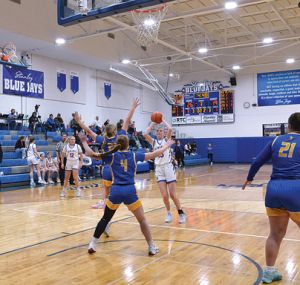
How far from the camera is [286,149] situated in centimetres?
354

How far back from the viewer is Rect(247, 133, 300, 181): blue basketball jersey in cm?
350

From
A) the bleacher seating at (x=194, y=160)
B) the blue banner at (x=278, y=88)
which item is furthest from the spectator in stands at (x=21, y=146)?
the blue banner at (x=278, y=88)

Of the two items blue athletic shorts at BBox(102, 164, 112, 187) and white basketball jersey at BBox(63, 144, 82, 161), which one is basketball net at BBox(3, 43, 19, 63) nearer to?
white basketball jersey at BBox(63, 144, 82, 161)

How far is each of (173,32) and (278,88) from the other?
313 inches

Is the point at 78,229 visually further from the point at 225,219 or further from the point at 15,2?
the point at 15,2

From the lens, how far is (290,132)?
3.66 metres

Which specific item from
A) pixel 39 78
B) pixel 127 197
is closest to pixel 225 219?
pixel 127 197

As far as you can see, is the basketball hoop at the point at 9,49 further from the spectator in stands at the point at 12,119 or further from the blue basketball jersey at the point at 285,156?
the blue basketball jersey at the point at 285,156

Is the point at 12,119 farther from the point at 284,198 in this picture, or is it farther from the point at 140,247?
the point at 284,198

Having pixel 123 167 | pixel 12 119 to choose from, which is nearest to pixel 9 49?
pixel 12 119

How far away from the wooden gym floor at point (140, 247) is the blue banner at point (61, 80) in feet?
40.8

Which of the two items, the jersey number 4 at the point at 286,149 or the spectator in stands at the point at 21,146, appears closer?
the jersey number 4 at the point at 286,149

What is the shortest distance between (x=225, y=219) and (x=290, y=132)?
11.8 ft

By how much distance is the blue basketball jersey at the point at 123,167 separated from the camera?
4590 millimetres
